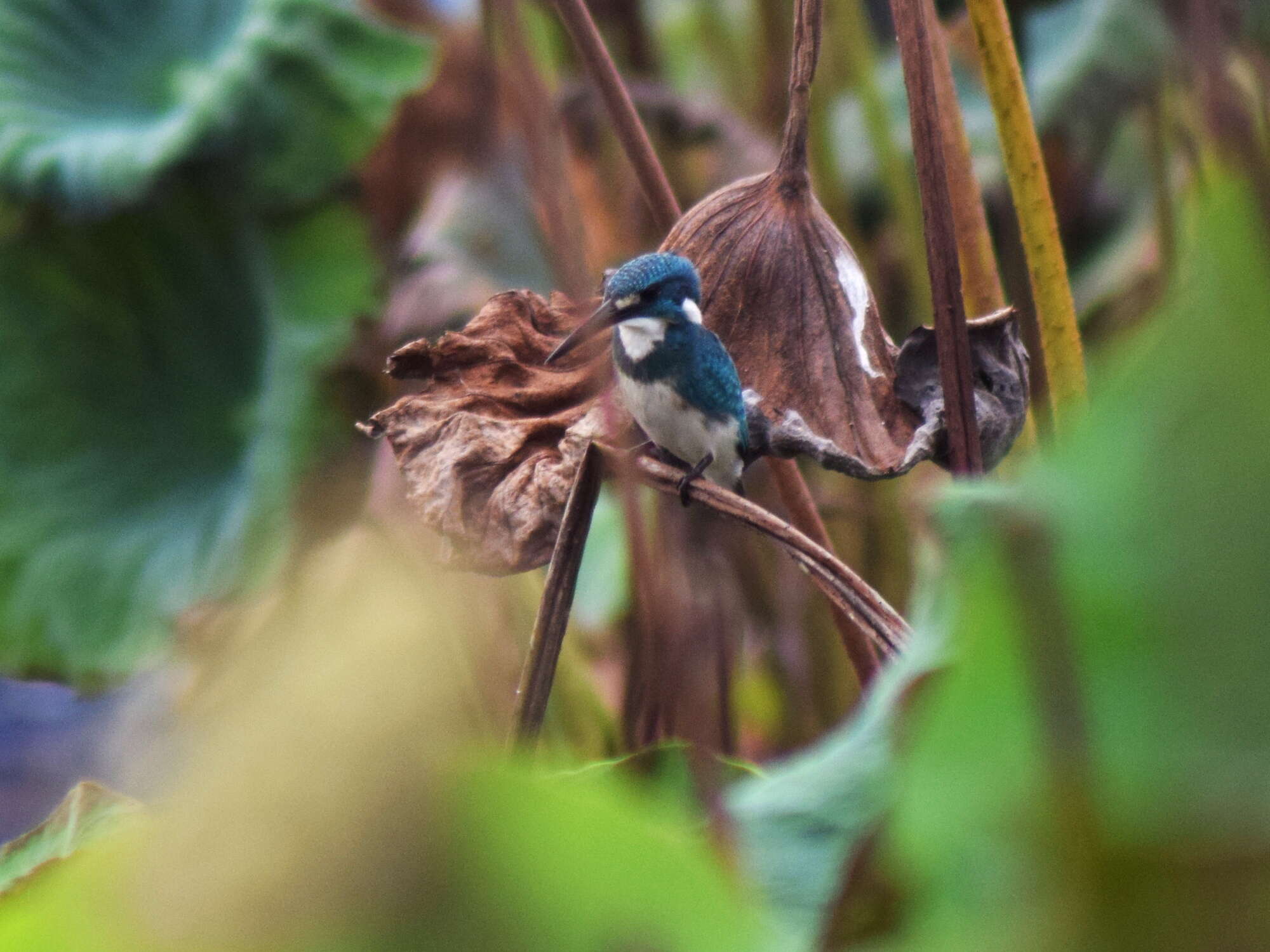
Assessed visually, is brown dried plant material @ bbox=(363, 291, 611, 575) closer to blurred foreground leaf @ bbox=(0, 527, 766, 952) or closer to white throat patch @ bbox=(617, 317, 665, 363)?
white throat patch @ bbox=(617, 317, 665, 363)

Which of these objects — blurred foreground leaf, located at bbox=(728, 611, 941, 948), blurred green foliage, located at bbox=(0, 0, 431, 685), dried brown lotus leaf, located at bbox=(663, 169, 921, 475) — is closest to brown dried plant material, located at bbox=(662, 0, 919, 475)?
dried brown lotus leaf, located at bbox=(663, 169, 921, 475)

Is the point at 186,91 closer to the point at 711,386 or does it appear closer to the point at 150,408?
the point at 150,408

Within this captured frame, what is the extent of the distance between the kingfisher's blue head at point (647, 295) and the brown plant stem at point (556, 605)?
92mm

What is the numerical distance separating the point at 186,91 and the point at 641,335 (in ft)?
2.80

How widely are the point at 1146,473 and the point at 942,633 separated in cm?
8

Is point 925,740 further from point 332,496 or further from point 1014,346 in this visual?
point 332,496

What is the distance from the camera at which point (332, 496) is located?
3.43 ft

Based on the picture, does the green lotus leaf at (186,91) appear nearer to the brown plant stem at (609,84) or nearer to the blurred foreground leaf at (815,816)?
the brown plant stem at (609,84)

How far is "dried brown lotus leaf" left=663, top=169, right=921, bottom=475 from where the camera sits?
42cm

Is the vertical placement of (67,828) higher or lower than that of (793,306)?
lower

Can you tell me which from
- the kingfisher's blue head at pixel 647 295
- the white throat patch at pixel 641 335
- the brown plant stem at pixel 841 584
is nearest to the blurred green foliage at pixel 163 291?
the white throat patch at pixel 641 335

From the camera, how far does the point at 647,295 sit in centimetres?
55

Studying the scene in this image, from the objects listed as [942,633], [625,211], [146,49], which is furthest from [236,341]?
[942,633]

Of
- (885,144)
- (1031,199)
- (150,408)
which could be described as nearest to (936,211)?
(1031,199)
